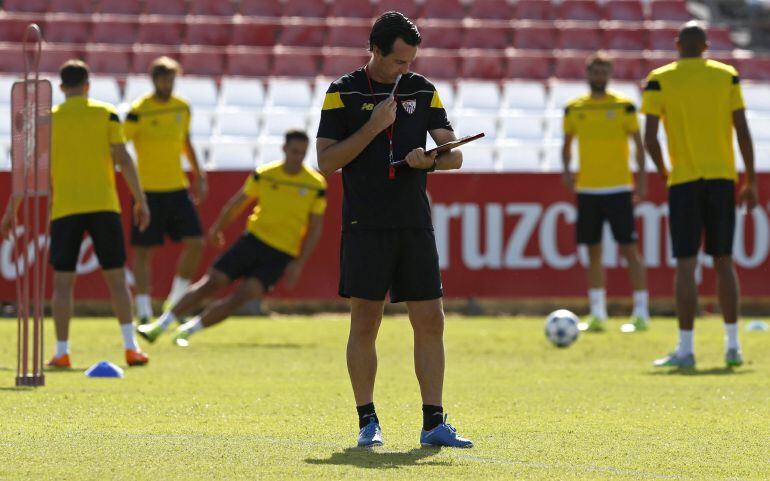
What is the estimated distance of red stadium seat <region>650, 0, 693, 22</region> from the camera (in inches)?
957

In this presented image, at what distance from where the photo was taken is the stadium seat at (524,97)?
70.4 feet

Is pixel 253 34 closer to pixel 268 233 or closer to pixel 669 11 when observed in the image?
pixel 669 11

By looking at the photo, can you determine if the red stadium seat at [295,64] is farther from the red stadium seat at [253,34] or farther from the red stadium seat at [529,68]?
the red stadium seat at [529,68]

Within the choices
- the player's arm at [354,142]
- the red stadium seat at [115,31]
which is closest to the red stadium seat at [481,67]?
the red stadium seat at [115,31]

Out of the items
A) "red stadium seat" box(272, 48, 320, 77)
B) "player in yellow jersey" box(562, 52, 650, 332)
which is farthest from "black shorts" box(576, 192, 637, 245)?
"red stadium seat" box(272, 48, 320, 77)

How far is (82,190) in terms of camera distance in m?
11.5

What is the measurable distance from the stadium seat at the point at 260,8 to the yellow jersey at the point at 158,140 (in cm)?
901

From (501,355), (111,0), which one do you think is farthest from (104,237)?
(111,0)

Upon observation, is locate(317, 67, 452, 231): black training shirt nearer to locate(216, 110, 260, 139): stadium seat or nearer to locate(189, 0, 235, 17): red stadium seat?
locate(216, 110, 260, 139): stadium seat

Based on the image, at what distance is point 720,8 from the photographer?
25.2 metres

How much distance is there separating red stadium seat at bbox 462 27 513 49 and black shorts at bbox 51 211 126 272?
12.6m

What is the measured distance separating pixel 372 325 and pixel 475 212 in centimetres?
1053

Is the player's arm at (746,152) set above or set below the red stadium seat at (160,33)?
below

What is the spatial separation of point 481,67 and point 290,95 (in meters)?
3.03
